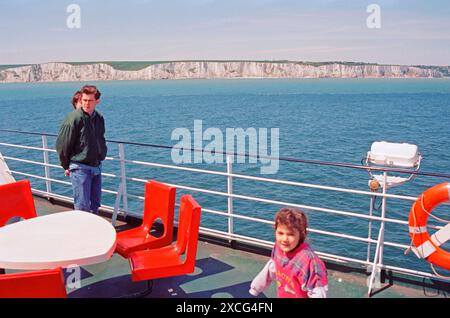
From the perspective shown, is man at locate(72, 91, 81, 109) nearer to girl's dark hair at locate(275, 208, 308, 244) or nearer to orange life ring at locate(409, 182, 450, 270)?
girl's dark hair at locate(275, 208, 308, 244)

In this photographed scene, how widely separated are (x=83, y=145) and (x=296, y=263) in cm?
243

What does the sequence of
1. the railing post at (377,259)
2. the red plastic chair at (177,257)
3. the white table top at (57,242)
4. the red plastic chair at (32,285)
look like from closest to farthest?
1. the red plastic chair at (32,285)
2. the white table top at (57,242)
3. the red plastic chair at (177,257)
4. the railing post at (377,259)

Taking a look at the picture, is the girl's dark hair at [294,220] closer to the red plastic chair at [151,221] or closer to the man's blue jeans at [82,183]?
the red plastic chair at [151,221]

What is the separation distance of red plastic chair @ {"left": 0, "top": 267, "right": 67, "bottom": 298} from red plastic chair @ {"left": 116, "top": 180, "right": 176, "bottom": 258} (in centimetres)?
132

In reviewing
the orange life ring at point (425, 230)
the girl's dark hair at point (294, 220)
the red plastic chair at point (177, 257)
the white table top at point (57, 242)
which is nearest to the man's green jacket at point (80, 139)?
the white table top at point (57, 242)

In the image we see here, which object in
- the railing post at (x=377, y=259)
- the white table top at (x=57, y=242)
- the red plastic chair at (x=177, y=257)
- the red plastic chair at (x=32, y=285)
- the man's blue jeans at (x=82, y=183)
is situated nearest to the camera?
the red plastic chair at (x=32, y=285)

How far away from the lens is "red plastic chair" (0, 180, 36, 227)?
345 centimetres

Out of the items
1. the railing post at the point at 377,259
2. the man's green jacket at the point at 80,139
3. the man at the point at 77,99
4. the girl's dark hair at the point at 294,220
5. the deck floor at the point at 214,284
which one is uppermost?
the man at the point at 77,99

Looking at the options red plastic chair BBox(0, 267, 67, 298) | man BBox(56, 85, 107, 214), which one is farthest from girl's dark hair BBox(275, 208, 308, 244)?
man BBox(56, 85, 107, 214)

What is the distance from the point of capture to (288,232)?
218 centimetres

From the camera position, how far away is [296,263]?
219 cm

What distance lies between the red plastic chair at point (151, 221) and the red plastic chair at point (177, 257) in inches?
5.4

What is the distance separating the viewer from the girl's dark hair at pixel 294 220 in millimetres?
2172
